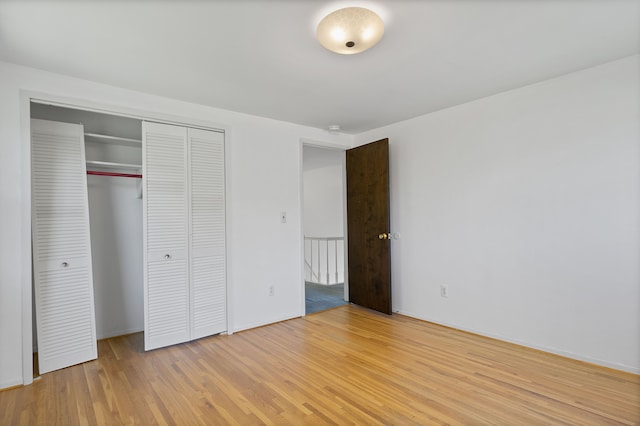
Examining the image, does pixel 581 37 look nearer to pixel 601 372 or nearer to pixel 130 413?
pixel 601 372

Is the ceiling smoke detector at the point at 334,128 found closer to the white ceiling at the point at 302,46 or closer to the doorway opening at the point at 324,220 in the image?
the white ceiling at the point at 302,46

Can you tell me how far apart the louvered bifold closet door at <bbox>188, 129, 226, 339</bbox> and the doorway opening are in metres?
2.70

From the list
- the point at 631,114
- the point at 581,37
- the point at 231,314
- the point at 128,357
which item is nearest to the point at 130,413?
the point at 128,357

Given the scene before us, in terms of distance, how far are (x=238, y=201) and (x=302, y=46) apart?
6.13 ft

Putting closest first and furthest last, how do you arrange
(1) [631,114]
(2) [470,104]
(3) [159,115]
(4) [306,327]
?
1. (1) [631,114]
2. (3) [159,115]
3. (2) [470,104]
4. (4) [306,327]

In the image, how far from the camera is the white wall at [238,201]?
2.33m

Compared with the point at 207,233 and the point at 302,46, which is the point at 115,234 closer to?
the point at 207,233

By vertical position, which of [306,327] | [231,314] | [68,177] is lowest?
[306,327]

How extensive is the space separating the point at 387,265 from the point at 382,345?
1131mm

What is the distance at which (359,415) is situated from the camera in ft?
6.38

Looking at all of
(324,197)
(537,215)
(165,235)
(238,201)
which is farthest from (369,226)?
(324,197)

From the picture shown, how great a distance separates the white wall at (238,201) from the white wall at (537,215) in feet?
4.90

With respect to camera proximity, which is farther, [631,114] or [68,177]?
[68,177]

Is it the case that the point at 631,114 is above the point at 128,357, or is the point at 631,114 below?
above
